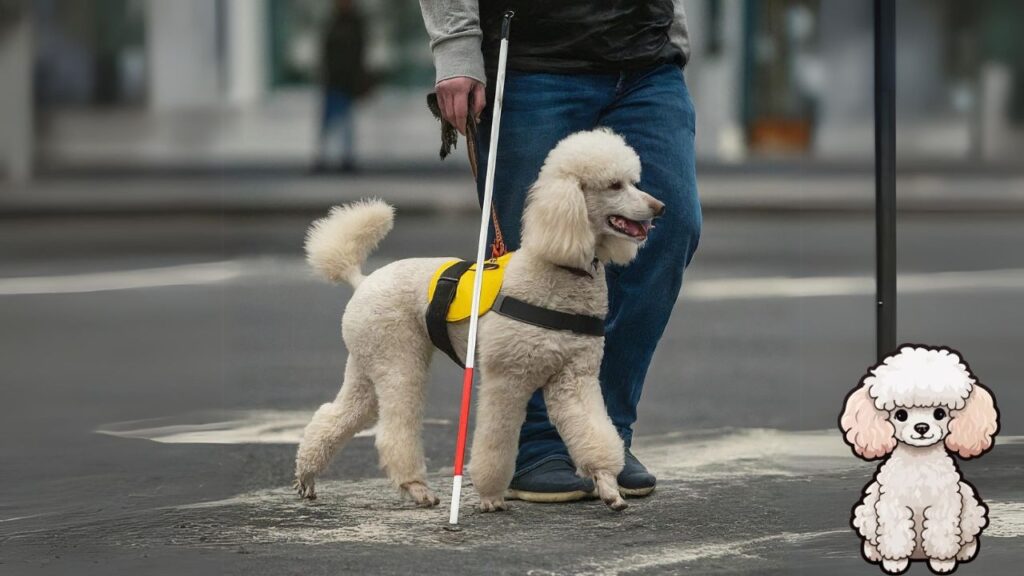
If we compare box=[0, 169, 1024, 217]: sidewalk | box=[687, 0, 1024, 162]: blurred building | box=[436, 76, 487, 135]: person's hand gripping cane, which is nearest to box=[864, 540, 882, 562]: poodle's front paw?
box=[436, 76, 487, 135]: person's hand gripping cane

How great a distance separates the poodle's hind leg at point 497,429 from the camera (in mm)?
4648

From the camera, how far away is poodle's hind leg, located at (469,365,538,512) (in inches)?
183

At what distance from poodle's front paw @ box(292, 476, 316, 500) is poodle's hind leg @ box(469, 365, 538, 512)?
2.00 feet

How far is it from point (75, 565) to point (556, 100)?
6.79ft

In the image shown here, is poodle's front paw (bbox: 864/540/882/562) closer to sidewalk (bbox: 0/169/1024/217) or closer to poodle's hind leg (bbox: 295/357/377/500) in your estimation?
poodle's hind leg (bbox: 295/357/377/500)

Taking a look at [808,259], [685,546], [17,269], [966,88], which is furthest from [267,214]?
[966,88]

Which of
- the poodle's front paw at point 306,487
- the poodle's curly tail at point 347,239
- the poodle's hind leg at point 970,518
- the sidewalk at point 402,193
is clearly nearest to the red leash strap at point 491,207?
the poodle's curly tail at point 347,239

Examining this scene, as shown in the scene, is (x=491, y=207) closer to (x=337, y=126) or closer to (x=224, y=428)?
(x=224, y=428)

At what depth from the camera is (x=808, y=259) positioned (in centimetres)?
1370

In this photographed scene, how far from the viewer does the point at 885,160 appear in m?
4.93

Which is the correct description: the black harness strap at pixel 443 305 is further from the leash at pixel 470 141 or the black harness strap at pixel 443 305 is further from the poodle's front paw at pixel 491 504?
the poodle's front paw at pixel 491 504

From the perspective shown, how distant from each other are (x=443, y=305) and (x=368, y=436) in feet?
5.49

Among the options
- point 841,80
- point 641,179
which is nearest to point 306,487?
point 641,179

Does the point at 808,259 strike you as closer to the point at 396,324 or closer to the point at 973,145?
the point at 396,324
